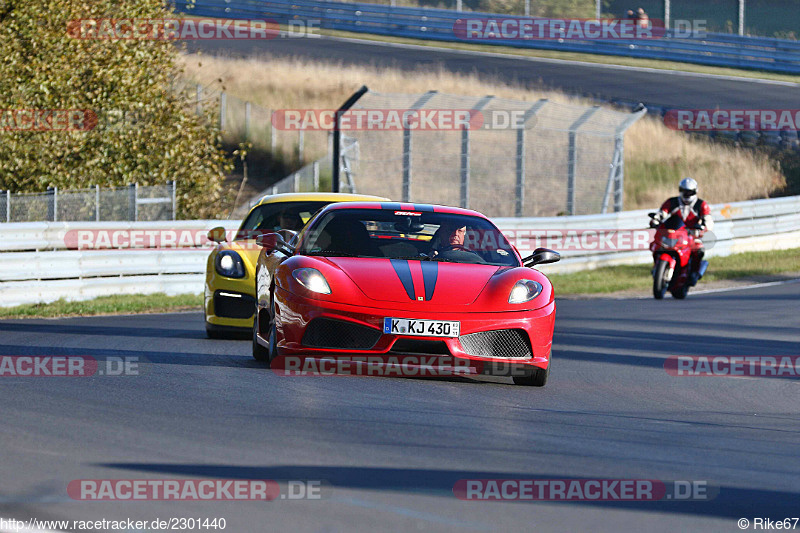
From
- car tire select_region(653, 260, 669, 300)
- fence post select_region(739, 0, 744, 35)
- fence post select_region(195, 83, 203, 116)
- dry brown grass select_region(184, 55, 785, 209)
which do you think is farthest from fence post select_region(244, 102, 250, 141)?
car tire select_region(653, 260, 669, 300)

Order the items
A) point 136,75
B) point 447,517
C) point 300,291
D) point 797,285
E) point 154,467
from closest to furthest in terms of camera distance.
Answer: point 447,517, point 154,467, point 300,291, point 797,285, point 136,75

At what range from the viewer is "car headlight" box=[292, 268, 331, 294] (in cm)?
846

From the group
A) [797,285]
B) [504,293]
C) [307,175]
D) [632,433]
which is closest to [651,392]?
[504,293]

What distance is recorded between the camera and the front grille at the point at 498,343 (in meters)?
8.30

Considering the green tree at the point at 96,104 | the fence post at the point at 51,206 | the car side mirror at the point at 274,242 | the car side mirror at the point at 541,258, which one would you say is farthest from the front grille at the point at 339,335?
the green tree at the point at 96,104

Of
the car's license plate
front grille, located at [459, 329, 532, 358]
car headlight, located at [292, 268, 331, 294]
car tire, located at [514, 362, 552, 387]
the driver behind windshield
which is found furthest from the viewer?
the driver behind windshield

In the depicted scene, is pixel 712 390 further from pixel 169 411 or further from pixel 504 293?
pixel 169 411

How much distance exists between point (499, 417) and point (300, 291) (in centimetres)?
187

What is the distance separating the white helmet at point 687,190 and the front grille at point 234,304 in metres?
7.97

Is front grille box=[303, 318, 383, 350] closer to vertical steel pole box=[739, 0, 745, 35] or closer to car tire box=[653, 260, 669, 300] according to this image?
car tire box=[653, 260, 669, 300]

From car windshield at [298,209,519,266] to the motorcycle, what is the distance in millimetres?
8325

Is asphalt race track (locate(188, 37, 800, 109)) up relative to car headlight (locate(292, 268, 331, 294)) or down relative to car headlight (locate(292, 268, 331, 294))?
up

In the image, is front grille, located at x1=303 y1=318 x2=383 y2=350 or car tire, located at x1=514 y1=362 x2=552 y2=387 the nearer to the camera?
front grille, located at x1=303 y1=318 x2=383 y2=350

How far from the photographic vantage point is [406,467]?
5.72 m
